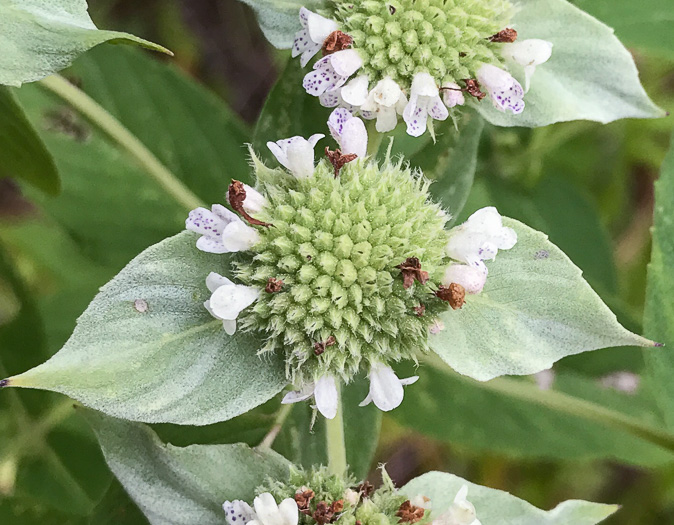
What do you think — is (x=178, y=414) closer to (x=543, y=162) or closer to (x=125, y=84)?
(x=125, y=84)

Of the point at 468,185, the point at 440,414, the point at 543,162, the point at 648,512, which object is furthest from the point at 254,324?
the point at 648,512

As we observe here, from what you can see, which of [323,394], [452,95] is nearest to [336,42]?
[452,95]

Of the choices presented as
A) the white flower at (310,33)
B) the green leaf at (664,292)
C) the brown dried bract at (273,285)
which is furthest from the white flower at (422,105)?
the green leaf at (664,292)

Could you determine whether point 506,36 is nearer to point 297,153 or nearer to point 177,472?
point 297,153

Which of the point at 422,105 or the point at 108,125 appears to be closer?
the point at 422,105

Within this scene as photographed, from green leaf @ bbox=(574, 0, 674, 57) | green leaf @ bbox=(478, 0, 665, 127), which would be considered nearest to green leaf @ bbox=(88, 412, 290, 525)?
green leaf @ bbox=(478, 0, 665, 127)

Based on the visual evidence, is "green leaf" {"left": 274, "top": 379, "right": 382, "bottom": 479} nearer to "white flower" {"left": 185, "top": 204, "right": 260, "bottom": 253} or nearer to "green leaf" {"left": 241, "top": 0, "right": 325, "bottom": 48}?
"white flower" {"left": 185, "top": 204, "right": 260, "bottom": 253}
